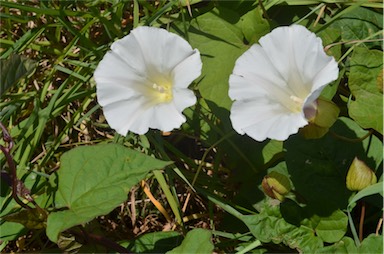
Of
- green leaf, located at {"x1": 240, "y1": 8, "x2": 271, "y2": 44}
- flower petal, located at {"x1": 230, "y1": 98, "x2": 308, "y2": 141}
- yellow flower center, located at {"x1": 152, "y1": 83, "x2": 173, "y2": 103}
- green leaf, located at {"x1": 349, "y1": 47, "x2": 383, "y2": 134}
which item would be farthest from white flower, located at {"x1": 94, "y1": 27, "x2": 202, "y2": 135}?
green leaf, located at {"x1": 349, "y1": 47, "x2": 383, "y2": 134}

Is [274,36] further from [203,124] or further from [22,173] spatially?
[22,173]

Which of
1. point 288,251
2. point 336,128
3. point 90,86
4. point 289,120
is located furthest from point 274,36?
point 90,86

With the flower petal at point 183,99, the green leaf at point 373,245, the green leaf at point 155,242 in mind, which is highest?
the flower petal at point 183,99

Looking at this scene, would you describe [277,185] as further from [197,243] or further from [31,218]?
[31,218]

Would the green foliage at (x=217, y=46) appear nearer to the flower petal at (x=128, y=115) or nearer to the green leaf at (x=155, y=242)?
the flower petal at (x=128, y=115)

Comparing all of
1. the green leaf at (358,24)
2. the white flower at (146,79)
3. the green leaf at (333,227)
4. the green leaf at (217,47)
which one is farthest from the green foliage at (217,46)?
the green leaf at (333,227)

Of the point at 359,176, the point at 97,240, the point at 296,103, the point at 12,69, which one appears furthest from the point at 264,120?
the point at 12,69

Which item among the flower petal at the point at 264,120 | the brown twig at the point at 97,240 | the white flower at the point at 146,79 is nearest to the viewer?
the flower petal at the point at 264,120
